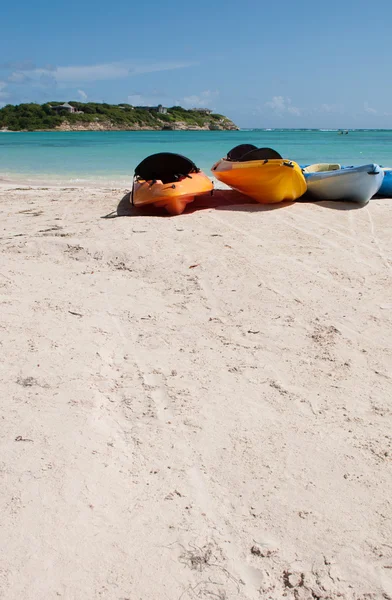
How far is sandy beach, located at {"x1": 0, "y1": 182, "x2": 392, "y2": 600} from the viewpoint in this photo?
Answer: 200 cm

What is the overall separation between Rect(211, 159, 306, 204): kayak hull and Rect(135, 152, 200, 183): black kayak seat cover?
0.96 m

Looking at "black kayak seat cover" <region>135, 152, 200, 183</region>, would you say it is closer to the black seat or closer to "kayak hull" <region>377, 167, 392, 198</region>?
the black seat

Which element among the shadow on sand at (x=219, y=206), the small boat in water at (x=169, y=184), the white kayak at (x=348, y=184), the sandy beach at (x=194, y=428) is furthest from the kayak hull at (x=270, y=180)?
the sandy beach at (x=194, y=428)

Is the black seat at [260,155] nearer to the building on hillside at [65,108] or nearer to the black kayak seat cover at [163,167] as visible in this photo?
the black kayak seat cover at [163,167]

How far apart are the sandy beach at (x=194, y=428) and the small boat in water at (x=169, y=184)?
7.16ft

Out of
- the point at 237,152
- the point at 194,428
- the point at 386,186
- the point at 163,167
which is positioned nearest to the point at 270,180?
the point at 163,167

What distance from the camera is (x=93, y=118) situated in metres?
86.9

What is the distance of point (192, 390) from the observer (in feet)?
10.3

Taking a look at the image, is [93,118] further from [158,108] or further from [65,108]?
[158,108]

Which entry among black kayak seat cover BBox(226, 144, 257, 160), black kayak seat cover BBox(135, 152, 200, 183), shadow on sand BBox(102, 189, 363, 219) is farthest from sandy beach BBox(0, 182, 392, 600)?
black kayak seat cover BBox(226, 144, 257, 160)

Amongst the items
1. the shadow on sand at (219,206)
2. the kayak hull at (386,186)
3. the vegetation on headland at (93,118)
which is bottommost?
the shadow on sand at (219,206)

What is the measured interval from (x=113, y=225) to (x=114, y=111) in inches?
3760

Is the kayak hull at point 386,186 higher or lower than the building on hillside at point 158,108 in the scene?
lower

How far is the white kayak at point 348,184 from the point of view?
795cm
